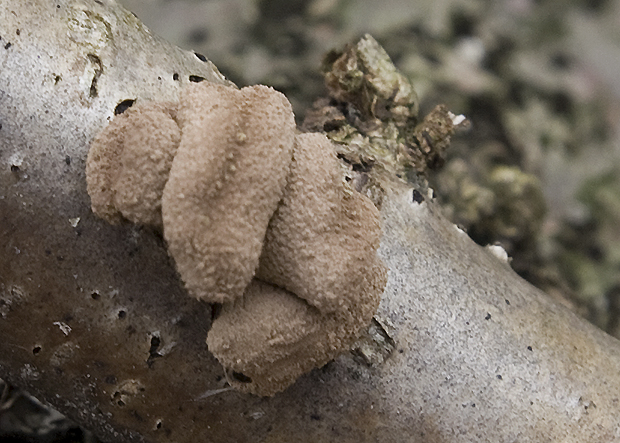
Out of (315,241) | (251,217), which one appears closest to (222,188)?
(251,217)

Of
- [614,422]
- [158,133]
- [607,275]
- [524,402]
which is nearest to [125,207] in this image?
[158,133]

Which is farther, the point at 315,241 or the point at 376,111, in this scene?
the point at 376,111

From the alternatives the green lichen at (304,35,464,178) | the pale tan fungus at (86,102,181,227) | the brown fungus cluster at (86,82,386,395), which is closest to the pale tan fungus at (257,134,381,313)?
the brown fungus cluster at (86,82,386,395)

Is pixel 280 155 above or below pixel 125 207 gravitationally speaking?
above

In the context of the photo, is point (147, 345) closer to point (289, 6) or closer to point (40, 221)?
point (40, 221)

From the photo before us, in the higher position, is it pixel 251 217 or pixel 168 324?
pixel 251 217

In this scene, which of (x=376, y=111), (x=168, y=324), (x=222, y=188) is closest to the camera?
(x=222, y=188)

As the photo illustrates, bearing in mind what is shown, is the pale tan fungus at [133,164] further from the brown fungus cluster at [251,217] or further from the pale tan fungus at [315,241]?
the pale tan fungus at [315,241]

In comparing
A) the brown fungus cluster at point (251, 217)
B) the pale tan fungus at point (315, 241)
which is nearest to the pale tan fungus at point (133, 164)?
the brown fungus cluster at point (251, 217)

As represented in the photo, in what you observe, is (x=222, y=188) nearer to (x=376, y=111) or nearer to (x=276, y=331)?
(x=276, y=331)
